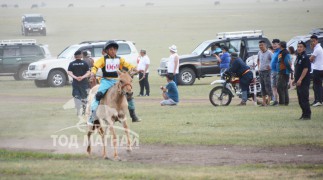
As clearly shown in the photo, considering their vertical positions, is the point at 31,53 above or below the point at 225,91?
above

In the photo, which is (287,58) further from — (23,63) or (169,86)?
(23,63)

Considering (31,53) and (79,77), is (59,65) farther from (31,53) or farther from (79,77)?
(79,77)

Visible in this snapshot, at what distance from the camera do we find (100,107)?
1384 centimetres

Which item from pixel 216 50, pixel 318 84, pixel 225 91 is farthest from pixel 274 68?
pixel 216 50

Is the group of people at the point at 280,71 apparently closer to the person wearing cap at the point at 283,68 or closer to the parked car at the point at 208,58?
the person wearing cap at the point at 283,68

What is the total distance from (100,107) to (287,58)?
904cm

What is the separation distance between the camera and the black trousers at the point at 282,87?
2166 centimetres

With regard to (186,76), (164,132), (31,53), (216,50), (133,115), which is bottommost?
(164,132)

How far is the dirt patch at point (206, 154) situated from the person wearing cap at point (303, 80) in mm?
3690

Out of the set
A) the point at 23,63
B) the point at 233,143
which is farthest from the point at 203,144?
Answer: the point at 23,63

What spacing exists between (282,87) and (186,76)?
13137 mm

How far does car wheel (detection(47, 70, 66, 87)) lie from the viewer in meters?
36.1

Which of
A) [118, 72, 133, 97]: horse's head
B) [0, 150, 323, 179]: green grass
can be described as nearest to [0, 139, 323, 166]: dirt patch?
[0, 150, 323, 179]: green grass

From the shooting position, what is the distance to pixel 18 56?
41.1m
